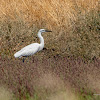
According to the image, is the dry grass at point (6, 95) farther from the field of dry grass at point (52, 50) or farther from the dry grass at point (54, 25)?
the dry grass at point (54, 25)

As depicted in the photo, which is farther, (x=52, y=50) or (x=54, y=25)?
(x=54, y=25)

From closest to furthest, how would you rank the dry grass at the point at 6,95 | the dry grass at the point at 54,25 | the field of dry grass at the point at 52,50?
the dry grass at the point at 6,95
the field of dry grass at the point at 52,50
the dry grass at the point at 54,25

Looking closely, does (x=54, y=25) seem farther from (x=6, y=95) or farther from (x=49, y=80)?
(x=6, y=95)

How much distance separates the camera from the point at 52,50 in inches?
343

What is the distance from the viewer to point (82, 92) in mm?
4988

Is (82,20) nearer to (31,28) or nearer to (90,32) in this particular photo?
(90,32)

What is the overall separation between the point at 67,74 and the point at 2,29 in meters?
4.22

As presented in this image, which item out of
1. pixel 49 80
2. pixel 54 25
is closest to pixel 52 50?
pixel 54 25

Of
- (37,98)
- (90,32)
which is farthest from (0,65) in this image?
(90,32)

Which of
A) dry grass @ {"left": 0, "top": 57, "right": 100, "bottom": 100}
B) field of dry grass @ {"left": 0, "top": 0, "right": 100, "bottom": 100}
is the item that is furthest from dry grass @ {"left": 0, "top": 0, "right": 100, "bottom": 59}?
dry grass @ {"left": 0, "top": 57, "right": 100, "bottom": 100}

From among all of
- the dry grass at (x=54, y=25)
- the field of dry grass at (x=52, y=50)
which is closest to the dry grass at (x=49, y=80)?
the field of dry grass at (x=52, y=50)

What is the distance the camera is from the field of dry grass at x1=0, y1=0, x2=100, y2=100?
194 inches

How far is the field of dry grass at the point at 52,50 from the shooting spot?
4926mm

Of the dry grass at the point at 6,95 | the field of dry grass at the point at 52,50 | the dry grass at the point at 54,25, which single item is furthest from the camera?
the dry grass at the point at 54,25
